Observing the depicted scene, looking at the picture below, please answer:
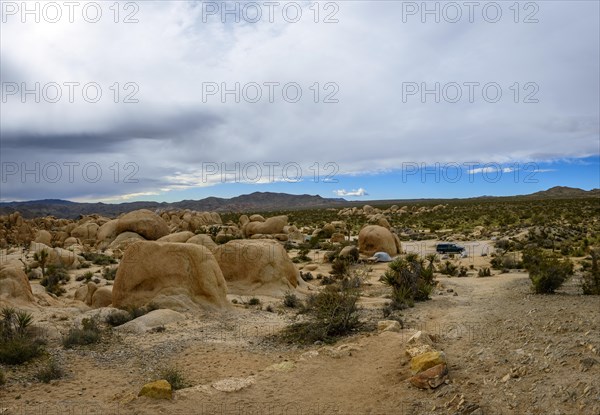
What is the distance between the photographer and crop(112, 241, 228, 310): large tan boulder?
45.3 ft

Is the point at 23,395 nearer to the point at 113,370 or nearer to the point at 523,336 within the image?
the point at 113,370

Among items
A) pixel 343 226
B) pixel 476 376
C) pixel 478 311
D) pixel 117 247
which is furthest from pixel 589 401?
pixel 343 226

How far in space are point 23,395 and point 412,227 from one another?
148ft

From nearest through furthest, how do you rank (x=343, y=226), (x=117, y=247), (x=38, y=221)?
(x=117, y=247) < (x=343, y=226) < (x=38, y=221)

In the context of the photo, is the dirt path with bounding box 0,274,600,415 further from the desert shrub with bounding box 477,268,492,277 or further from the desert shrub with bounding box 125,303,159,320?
the desert shrub with bounding box 477,268,492,277

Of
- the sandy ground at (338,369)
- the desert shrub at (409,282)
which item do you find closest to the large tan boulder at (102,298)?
the sandy ground at (338,369)

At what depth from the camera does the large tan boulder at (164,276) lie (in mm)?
13805

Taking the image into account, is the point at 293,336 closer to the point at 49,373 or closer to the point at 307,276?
the point at 49,373

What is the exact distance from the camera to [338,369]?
356 inches

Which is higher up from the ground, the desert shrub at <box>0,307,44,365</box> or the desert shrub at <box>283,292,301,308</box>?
the desert shrub at <box>0,307,44,365</box>

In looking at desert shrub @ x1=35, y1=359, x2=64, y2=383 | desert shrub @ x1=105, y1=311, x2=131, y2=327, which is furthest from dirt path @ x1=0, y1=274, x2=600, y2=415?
desert shrub @ x1=105, y1=311, x2=131, y2=327

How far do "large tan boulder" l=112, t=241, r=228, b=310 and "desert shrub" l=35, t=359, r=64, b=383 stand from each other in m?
4.90

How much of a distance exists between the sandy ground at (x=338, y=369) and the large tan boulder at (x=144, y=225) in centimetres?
2447

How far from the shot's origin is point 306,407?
7.54 metres
